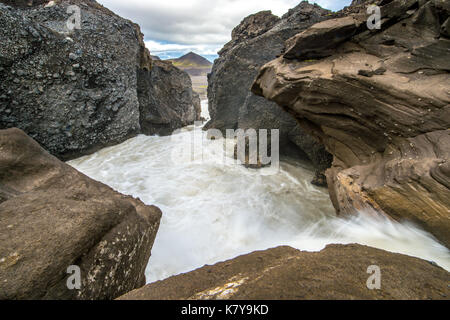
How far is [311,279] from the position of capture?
1.57 m

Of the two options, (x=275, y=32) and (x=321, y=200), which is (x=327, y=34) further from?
(x=275, y=32)

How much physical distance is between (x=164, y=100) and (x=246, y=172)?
26.4 feet

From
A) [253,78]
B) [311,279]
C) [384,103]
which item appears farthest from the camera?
[253,78]

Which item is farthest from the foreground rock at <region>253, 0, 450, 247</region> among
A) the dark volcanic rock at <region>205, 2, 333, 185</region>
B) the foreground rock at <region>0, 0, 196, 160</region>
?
the foreground rock at <region>0, 0, 196, 160</region>

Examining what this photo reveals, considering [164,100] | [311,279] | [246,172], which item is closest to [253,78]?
[246,172]

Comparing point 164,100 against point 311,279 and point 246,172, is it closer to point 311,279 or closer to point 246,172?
point 246,172

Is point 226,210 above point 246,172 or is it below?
below

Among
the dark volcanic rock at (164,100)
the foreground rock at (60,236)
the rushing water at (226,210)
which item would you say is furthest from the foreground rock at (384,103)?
the dark volcanic rock at (164,100)

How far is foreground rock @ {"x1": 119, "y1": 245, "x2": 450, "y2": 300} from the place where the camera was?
4.75ft

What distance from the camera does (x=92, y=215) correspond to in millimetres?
2115

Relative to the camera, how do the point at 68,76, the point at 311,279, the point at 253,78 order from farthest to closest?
the point at 253,78, the point at 68,76, the point at 311,279

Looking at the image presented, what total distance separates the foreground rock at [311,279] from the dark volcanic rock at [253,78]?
5004 millimetres

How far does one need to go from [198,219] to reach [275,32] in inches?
291
